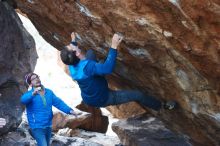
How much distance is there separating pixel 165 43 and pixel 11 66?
4.94 metres

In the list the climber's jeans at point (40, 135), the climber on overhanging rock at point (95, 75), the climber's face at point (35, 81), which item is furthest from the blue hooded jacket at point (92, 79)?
the climber's jeans at point (40, 135)

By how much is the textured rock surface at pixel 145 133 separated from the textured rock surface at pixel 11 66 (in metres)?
3.40

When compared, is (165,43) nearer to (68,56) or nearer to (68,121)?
(68,56)

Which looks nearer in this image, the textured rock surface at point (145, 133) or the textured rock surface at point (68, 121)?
the textured rock surface at point (145, 133)

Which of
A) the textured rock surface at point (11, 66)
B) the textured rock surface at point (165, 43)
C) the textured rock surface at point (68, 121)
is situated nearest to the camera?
the textured rock surface at point (165, 43)

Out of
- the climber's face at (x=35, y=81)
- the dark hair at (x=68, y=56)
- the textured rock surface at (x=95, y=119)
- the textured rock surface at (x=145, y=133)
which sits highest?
the dark hair at (x=68, y=56)

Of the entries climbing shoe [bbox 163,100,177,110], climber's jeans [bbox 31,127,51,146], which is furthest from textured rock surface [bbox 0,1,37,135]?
climbing shoe [bbox 163,100,177,110]

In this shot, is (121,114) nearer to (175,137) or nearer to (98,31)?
(175,137)

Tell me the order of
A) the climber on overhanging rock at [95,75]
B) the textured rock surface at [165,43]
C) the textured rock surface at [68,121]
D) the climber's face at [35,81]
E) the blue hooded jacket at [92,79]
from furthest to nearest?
1. the textured rock surface at [68,121]
2. the climber's face at [35,81]
3. the blue hooded jacket at [92,79]
4. the climber on overhanging rock at [95,75]
5. the textured rock surface at [165,43]

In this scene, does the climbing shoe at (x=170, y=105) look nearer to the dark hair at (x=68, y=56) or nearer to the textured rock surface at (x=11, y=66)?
the dark hair at (x=68, y=56)

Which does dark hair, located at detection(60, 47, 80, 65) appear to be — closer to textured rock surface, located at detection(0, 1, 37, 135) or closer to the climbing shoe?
the climbing shoe

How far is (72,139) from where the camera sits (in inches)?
445

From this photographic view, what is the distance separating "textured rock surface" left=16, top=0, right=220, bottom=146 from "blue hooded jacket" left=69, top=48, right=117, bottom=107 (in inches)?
29.9

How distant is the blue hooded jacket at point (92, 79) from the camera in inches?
284
